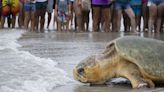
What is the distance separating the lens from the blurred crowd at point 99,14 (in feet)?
52.7

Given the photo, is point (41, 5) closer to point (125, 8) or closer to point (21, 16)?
point (21, 16)

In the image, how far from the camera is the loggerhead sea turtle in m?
6.17

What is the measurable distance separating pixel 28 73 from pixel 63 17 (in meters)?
10.1

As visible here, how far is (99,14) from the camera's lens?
1661 centimetres

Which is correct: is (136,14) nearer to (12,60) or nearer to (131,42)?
(12,60)

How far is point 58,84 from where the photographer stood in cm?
647

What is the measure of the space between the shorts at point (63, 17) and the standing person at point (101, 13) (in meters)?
1.04

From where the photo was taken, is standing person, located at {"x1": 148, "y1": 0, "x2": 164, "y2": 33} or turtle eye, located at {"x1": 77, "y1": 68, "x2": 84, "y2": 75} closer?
turtle eye, located at {"x1": 77, "y1": 68, "x2": 84, "y2": 75}

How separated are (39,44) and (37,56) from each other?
2626 millimetres

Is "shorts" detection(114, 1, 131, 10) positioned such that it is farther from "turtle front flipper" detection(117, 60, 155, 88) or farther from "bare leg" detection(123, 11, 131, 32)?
"turtle front flipper" detection(117, 60, 155, 88)

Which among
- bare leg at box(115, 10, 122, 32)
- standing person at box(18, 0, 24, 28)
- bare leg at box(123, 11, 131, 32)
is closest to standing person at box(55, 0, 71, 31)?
bare leg at box(115, 10, 122, 32)

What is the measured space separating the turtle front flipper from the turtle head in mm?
279

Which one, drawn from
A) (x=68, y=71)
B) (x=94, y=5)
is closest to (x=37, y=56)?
(x=68, y=71)

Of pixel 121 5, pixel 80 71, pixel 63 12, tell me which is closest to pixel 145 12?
pixel 121 5
